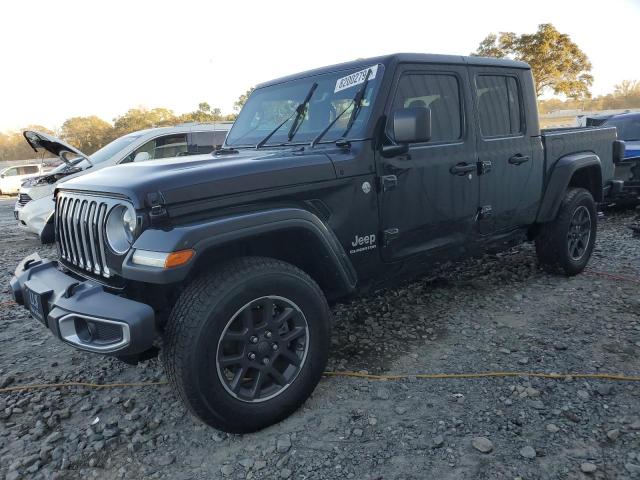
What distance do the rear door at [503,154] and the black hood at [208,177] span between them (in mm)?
1568

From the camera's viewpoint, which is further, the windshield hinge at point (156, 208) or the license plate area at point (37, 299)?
the license plate area at point (37, 299)

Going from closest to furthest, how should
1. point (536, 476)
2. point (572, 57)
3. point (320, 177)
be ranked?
1. point (536, 476)
2. point (320, 177)
3. point (572, 57)

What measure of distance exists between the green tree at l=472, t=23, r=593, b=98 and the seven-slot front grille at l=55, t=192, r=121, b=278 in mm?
32424

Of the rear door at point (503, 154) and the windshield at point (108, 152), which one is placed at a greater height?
the windshield at point (108, 152)

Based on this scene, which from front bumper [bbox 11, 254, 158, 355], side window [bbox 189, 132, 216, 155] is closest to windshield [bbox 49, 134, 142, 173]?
side window [bbox 189, 132, 216, 155]

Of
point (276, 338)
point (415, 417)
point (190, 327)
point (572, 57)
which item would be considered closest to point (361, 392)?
point (415, 417)

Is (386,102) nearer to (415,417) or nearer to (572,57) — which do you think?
(415,417)

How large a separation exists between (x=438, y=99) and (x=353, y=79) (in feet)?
2.26

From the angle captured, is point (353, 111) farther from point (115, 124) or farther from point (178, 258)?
point (115, 124)

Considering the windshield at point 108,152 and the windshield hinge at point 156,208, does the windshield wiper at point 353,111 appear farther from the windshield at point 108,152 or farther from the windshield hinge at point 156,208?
the windshield at point 108,152

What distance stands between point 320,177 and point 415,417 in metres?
1.43

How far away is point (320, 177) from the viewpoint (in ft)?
8.71

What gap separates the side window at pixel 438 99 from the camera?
3154mm

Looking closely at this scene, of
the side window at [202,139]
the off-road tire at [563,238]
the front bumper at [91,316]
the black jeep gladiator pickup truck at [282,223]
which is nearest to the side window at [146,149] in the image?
the side window at [202,139]
